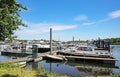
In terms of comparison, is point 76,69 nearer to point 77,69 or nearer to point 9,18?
point 77,69

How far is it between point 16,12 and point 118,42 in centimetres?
15144

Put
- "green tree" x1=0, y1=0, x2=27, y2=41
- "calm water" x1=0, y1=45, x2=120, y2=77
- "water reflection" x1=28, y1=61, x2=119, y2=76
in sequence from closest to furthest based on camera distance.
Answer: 1. "green tree" x1=0, y1=0, x2=27, y2=41
2. "water reflection" x1=28, y1=61, x2=119, y2=76
3. "calm water" x1=0, y1=45, x2=120, y2=77

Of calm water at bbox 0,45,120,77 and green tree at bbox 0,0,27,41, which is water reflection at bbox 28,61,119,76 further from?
green tree at bbox 0,0,27,41

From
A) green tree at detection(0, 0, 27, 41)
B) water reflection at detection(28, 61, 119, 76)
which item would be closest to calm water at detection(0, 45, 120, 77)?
water reflection at detection(28, 61, 119, 76)

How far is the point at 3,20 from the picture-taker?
15914 millimetres

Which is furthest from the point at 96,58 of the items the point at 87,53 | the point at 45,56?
the point at 45,56

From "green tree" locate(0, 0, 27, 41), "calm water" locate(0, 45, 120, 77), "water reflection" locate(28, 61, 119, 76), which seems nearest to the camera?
"green tree" locate(0, 0, 27, 41)

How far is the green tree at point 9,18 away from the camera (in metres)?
15.8

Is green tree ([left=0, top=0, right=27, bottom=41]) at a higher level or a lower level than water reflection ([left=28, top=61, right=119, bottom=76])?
higher

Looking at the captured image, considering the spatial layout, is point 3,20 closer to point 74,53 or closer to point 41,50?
point 74,53

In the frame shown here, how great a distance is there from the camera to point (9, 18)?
16203 millimetres

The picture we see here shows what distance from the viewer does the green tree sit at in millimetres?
15844

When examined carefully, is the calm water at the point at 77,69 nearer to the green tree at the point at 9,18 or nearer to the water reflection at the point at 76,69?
the water reflection at the point at 76,69

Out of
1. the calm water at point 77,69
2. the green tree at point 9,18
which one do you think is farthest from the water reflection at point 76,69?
the green tree at point 9,18
